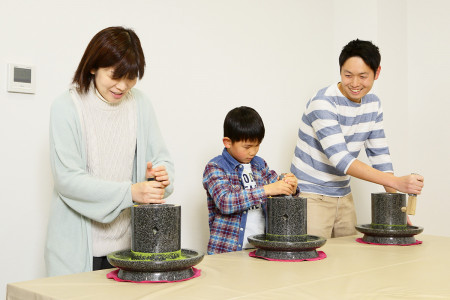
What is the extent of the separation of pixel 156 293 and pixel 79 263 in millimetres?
531

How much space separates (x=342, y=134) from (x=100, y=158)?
1.01 meters

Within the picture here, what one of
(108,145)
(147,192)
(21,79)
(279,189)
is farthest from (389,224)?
(21,79)

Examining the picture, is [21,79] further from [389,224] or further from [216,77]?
[389,224]

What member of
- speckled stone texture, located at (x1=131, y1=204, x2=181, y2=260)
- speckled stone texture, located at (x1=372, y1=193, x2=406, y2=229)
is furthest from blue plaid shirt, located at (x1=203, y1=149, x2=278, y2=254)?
speckled stone texture, located at (x1=131, y1=204, x2=181, y2=260)

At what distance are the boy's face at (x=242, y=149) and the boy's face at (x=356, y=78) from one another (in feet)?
1.76

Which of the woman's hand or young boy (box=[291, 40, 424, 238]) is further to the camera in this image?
young boy (box=[291, 40, 424, 238])

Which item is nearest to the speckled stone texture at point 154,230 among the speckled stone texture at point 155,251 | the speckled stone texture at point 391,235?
the speckled stone texture at point 155,251

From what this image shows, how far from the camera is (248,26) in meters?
2.93

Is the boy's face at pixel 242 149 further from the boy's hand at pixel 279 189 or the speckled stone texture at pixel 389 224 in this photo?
the speckled stone texture at pixel 389 224

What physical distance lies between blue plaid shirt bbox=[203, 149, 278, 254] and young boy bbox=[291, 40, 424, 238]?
332 millimetres

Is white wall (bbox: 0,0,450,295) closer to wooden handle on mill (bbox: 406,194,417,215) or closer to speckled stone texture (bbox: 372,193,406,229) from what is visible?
→ speckled stone texture (bbox: 372,193,406,229)

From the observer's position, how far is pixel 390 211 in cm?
186

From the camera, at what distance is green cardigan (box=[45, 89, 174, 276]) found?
1.49 meters

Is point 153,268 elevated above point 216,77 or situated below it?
below
